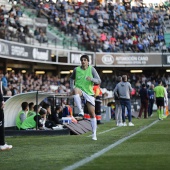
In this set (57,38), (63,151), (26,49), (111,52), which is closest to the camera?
(63,151)

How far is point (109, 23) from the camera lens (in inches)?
2041

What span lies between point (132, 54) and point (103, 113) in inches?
711

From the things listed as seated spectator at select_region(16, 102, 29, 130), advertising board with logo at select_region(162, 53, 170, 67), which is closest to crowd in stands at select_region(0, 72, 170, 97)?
advertising board with logo at select_region(162, 53, 170, 67)

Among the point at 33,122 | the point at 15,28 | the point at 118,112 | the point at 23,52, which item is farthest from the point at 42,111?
the point at 23,52

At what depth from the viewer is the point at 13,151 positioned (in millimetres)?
12328

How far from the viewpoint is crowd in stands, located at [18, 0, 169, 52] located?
46.2 meters

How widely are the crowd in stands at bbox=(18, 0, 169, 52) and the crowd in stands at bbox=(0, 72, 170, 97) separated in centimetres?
252

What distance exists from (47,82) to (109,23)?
1429 centimetres

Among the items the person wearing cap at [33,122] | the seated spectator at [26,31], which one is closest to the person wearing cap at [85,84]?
the person wearing cap at [33,122]

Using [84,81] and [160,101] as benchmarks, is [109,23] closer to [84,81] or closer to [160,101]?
[160,101]

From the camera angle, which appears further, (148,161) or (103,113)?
(103,113)

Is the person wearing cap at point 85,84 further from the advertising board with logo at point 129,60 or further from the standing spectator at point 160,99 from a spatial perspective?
the advertising board with logo at point 129,60

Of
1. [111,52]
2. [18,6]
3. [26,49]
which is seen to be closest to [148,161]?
[26,49]

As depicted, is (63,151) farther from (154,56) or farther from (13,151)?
(154,56)
